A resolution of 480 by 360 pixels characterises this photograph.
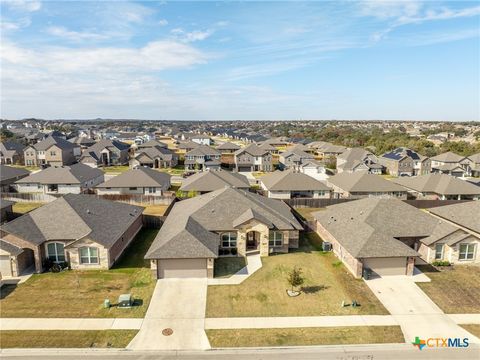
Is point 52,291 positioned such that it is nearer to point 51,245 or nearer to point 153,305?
point 51,245

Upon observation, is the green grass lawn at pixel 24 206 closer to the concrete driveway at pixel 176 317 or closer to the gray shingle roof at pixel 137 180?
the gray shingle roof at pixel 137 180

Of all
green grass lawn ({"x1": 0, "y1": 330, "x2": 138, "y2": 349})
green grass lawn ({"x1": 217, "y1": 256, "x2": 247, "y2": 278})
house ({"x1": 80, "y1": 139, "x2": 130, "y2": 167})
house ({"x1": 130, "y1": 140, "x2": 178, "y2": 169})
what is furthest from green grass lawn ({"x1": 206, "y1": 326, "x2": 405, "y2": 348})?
house ({"x1": 80, "y1": 139, "x2": 130, "y2": 167})

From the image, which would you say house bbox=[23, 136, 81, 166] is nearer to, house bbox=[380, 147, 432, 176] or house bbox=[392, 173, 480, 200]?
house bbox=[392, 173, 480, 200]

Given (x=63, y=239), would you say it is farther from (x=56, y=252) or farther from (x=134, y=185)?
(x=134, y=185)

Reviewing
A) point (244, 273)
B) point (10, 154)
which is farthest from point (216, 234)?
point (10, 154)

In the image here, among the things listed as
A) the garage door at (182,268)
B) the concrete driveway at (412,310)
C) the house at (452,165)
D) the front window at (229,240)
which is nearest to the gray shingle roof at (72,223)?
the garage door at (182,268)

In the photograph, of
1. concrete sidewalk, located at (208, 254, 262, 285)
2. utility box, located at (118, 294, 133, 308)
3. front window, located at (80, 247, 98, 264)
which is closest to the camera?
utility box, located at (118, 294, 133, 308)

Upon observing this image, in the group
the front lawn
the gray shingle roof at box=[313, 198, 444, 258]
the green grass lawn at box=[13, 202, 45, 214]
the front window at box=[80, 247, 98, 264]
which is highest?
the gray shingle roof at box=[313, 198, 444, 258]
